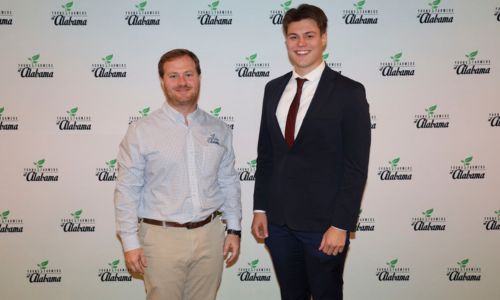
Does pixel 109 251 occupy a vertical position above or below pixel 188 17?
below

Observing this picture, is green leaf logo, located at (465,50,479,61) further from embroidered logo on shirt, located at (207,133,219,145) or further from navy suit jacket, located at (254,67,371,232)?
embroidered logo on shirt, located at (207,133,219,145)

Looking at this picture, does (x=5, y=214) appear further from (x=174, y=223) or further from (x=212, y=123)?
(x=212, y=123)

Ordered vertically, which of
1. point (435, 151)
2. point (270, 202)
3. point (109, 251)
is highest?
point (435, 151)

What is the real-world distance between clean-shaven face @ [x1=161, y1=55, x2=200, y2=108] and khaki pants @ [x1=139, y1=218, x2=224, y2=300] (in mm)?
708

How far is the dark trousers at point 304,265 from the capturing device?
195 centimetres

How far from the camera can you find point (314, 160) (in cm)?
191

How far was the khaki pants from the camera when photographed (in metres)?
2.04

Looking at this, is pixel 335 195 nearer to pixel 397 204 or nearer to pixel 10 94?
pixel 397 204

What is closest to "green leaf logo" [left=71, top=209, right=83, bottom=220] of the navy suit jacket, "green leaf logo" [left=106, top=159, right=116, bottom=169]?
"green leaf logo" [left=106, top=159, right=116, bottom=169]

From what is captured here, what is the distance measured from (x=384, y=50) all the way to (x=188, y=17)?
1515 mm

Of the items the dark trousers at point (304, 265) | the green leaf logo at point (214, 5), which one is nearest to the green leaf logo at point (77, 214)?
the dark trousers at point (304, 265)

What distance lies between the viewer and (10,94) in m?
2.90

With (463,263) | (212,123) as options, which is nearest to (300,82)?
(212,123)

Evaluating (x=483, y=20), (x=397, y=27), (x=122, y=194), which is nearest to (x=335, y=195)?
(x=122, y=194)
